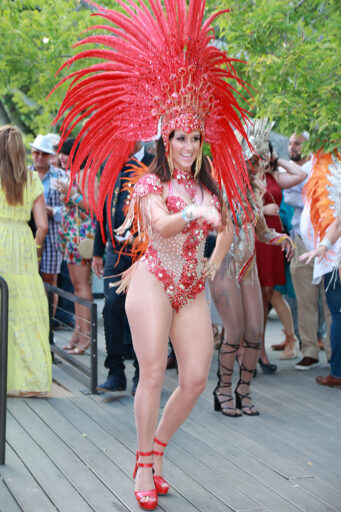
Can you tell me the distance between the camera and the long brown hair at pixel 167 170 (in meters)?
3.70

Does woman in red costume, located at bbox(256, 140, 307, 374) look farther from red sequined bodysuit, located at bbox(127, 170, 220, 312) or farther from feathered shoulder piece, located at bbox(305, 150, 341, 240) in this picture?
red sequined bodysuit, located at bbox(127, 170, 220, 312)

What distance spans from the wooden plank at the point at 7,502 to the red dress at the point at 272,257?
3.64 m

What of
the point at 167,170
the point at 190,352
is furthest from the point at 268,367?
the point at 167,170

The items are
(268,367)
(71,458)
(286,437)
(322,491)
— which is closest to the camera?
(322,491)

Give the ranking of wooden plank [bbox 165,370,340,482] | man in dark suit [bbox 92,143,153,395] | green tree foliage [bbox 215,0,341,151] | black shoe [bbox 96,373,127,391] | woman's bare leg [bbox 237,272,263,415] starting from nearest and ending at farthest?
1. wooden plank [bbox 165,370,340,482]
2. green tree foliage [bbox 215,0,341,151]
3. woman's bare leg [bbox 237,272,263,415]
4. man in dark suit [bbox 92,143,153,395]
5. black shoe [bbox 96,373,127,391]

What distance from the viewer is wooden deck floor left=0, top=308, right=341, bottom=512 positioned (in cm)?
372

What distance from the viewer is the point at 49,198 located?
7.70m

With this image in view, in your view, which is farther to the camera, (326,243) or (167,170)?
(326,243)

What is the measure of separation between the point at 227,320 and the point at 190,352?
1.57 m

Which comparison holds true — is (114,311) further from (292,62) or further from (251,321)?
(292,62)

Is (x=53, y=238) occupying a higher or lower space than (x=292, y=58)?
lower

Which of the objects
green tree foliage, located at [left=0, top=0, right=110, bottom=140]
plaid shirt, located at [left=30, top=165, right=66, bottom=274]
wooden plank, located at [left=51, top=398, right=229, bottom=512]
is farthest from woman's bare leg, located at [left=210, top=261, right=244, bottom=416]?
green tree foliage, located at [left=0, top=0, right=110, bottom=140]

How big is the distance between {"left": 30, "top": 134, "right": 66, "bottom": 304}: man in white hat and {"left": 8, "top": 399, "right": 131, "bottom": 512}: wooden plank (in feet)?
8.18

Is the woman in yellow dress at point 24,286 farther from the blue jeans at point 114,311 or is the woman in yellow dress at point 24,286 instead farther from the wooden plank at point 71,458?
the blue jeans at point 114,311
